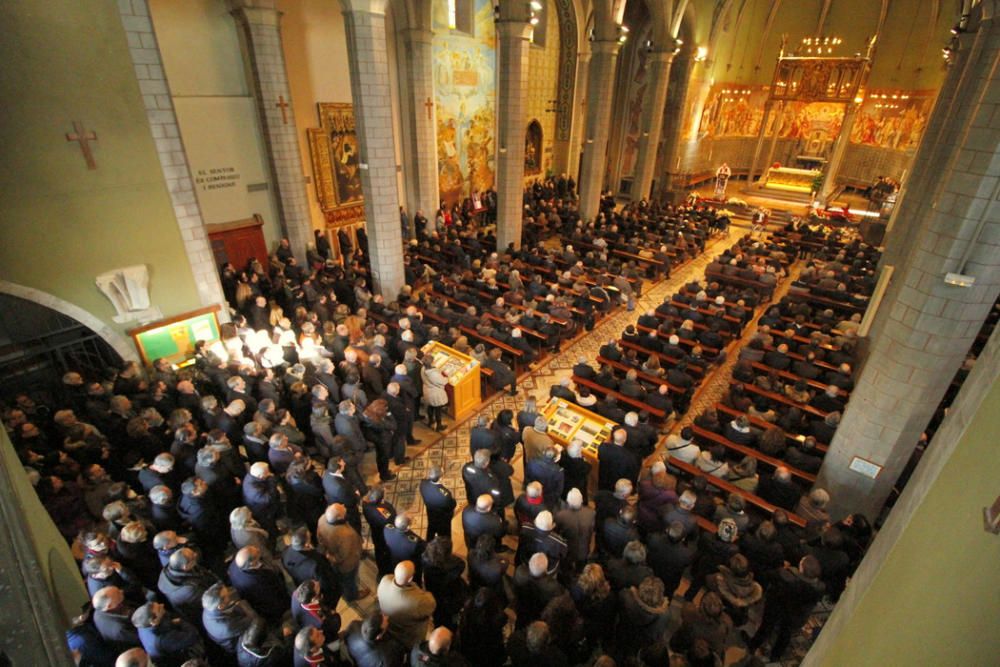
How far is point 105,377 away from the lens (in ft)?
26.6

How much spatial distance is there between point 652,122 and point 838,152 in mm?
8693

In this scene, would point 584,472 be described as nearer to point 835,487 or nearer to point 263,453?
point 835,487

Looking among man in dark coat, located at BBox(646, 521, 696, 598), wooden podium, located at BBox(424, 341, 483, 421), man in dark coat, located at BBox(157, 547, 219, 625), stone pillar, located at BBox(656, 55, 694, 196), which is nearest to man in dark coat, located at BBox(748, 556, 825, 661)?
man in dark coat, located at BBox(646, 521, 696, 598)

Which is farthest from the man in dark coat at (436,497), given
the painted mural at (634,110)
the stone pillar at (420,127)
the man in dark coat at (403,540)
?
the painted mural at (634,110)

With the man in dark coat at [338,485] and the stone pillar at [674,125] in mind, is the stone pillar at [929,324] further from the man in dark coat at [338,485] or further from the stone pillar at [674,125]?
the stone pillar at [674,125]

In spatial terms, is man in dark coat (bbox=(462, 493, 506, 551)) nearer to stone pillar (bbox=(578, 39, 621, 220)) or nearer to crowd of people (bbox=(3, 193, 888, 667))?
crowd of people (bbox=(3, 193, 888, 667))

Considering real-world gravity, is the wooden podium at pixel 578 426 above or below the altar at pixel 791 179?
below

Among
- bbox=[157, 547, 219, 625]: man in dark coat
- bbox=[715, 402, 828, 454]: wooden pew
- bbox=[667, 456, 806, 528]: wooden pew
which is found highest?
bbox=[157, 547, 219, 625]: man in dark coat

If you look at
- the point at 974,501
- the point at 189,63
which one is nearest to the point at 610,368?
the point at 974,501

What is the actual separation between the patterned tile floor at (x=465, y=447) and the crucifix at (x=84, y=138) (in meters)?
5.69

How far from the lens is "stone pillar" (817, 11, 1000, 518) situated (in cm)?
471

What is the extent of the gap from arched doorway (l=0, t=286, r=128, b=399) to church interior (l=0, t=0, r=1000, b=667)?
0.15 ft

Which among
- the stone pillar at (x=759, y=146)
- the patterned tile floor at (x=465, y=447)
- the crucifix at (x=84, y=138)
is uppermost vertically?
the crucifix at (x=84, y=138)

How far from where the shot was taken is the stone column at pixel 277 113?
35.1ft
